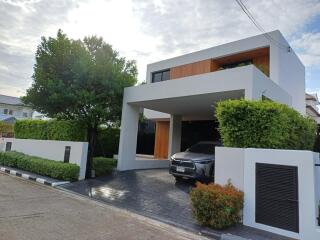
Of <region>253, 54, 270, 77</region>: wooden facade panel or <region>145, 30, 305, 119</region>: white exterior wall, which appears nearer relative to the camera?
<region>145, 30, 305, 119</region>: white exterior wall

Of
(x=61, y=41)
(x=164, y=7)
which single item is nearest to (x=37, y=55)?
(x=61, y=41)

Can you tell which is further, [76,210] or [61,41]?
[61,41]

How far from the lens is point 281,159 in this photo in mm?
5457

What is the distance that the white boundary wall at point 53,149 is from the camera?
10562mm

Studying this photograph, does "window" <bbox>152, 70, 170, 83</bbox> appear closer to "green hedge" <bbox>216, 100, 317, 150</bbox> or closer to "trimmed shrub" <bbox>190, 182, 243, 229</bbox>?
"green hedge" <bbox>216, 100, 317, 150</bbox>

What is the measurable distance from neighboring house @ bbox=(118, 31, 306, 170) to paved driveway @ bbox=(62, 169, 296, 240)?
2.22 metres

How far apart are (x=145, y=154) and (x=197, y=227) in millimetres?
15492

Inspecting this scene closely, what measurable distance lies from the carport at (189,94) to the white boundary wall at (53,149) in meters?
2.31

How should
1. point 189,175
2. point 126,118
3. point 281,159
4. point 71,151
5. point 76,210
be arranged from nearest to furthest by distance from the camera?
1. point 281,159
2. point 76,210
3. point 189,175
4. point 71,151
5. point 126,118

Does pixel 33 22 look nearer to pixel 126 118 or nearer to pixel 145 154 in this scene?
pixel 126 118

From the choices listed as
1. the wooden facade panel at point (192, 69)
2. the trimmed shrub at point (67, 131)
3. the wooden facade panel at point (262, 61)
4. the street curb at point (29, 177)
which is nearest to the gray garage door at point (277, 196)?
the street curb at point (29, 177)

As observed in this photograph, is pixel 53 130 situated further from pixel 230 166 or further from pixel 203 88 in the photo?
pixel 230 166

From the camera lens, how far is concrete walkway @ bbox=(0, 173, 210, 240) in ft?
15.6

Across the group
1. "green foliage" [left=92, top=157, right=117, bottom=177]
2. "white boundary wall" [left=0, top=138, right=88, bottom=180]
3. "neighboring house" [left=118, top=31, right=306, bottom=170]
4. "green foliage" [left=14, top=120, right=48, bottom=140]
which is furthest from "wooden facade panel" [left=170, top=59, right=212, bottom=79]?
"white boundary wall" [left=0, top=138, right=88, bottom=180]
